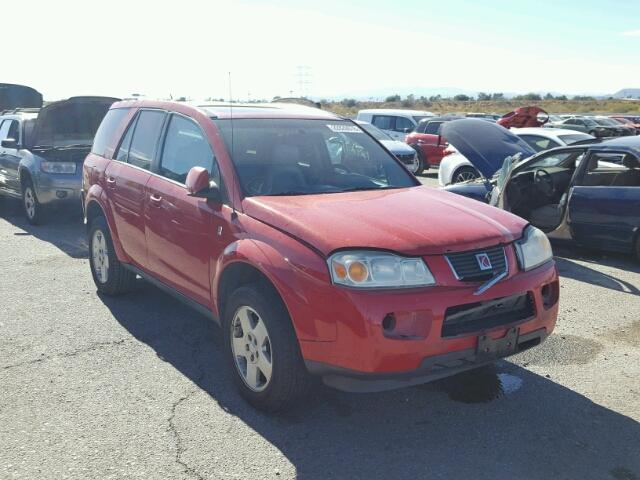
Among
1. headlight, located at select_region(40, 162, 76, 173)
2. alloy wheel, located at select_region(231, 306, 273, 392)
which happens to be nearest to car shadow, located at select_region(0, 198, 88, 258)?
headlight, located at select_region(40, 162, 76, 173)

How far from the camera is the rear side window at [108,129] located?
576 centimetres

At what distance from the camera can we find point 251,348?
369cm

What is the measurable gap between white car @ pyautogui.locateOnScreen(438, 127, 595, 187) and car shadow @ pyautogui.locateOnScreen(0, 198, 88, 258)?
6.65m

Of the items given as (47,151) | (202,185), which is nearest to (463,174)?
(47,151)

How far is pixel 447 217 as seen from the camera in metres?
3.67

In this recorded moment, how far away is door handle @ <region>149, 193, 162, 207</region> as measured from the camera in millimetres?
4582

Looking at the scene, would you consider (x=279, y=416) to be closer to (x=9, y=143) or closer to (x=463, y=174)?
(x=9, y=143)

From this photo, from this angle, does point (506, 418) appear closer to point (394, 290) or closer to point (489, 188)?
point (394, 290)

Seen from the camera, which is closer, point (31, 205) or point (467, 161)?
point (31, 205)

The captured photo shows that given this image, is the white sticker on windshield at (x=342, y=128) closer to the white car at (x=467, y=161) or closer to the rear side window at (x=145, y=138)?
the rear side window at (x=145, y=138)

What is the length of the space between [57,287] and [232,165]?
329 cm

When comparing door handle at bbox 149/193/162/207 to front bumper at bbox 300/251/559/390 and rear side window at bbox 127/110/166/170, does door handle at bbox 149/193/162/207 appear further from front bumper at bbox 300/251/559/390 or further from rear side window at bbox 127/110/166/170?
front bumper at bbox 300/251/559/390

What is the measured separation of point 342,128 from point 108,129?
8.05ft

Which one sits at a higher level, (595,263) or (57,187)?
(57,187)
